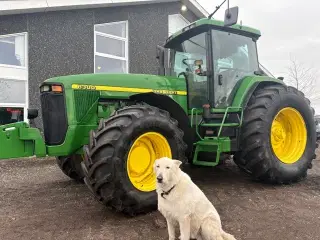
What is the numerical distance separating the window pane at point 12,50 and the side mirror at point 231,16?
692 centimetres

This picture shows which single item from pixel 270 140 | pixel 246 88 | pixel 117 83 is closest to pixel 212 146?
pixel 270 140

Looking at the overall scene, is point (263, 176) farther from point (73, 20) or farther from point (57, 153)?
point (73, 20)

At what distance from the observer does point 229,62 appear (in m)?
5.71

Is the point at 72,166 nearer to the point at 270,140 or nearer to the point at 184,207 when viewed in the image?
the point at 184,207

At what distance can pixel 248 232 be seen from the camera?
3564mm

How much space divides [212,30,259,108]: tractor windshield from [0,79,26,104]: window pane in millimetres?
6371

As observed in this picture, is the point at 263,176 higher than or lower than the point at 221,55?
lower

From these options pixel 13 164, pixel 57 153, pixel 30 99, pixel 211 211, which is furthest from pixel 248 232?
pixel 30 99

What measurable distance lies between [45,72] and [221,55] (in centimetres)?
629

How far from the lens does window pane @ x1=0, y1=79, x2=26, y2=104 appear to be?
9.31 metres

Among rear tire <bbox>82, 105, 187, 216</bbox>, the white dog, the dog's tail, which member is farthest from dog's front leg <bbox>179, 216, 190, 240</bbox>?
rear tire <bbox>82, 105, 187, 216</bbox>

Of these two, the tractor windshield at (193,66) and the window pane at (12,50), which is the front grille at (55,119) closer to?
the tractor windshield at (193,66)

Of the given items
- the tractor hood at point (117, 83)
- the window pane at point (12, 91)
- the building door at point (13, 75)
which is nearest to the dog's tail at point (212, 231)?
the tractor hood at point (117, 83)

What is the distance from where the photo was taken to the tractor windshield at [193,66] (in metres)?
5.45
